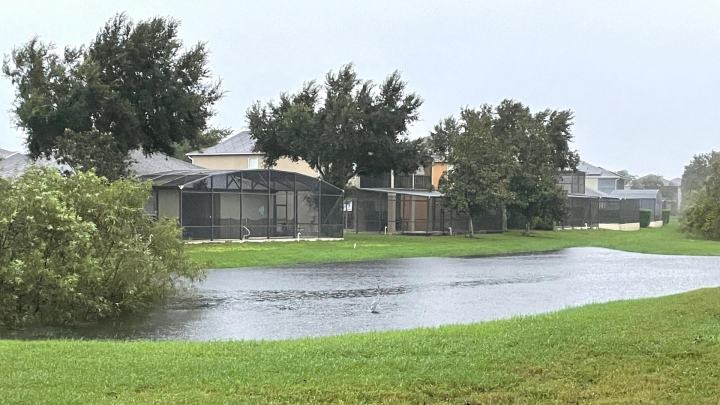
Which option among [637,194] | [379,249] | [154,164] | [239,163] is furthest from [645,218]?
[154,164]

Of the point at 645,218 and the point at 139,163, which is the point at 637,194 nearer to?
the point at 645,218

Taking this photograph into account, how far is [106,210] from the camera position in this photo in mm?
14938

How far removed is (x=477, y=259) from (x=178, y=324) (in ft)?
62.2

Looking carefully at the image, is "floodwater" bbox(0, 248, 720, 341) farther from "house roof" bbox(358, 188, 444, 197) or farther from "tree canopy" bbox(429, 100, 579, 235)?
"house roof" bbox(358, 188, 444, 197)

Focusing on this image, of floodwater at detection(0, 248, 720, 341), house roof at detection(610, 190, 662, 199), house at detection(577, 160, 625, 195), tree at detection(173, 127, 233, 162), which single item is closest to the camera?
floodwater at detection(0, 248, 720, 341)

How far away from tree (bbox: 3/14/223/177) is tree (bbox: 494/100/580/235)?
20.8 meters

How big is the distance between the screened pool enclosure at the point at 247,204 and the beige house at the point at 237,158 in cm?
1534

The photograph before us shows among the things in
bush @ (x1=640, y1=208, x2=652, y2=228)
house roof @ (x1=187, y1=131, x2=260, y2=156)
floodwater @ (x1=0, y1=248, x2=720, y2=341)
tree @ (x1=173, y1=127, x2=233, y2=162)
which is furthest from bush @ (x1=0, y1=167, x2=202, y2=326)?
bush @ (x1=640, y1=208, x2=652, y2=228)

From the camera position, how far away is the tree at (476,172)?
43.2m

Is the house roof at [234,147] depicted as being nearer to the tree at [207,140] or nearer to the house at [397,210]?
the tree at [207,140]

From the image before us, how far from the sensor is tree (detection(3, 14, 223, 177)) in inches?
1238

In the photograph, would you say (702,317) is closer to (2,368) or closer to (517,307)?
(517,307)

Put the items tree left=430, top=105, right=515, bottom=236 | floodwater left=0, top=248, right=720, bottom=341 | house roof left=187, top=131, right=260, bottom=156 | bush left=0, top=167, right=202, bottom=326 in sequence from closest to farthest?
floodwater left=0, top=248, right=720, bottom=341 < bush left=0, top=167, right=202, bottom=326 < tree left=430, top=105, right=515, bottom=236 < house roof left=187, top=131, right=260, bottom=156

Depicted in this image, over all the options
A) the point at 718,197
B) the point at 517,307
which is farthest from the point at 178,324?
the point at 718,197
